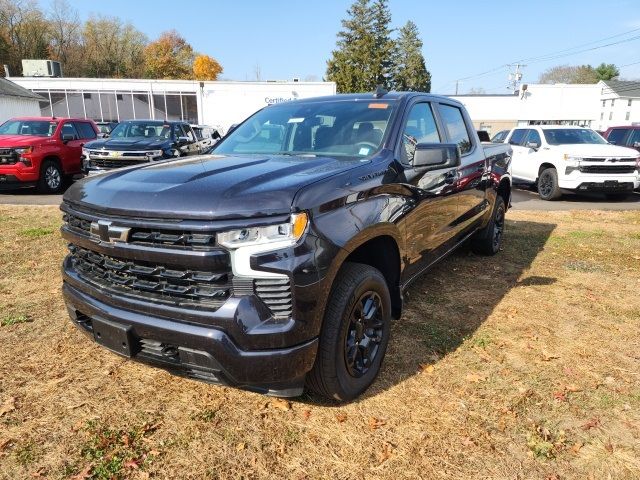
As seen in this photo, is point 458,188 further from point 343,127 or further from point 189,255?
point 189,255

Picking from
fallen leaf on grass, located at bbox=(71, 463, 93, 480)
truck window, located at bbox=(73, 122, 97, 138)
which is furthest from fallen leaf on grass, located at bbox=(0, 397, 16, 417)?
truck window, located at bbox=(73, 122, 97, 138)

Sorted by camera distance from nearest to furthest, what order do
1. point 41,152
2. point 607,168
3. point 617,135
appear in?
point 607,168
point 41,152
point 617,135

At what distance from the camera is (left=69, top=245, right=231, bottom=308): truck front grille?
214 cm

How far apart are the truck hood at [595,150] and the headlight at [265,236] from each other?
10.5 metres

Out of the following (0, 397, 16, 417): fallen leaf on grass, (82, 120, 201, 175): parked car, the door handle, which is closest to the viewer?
(0, 397, 16, 417): fallen leaf on grass

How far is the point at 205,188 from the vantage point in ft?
7.36

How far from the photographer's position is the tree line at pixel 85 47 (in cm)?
5285

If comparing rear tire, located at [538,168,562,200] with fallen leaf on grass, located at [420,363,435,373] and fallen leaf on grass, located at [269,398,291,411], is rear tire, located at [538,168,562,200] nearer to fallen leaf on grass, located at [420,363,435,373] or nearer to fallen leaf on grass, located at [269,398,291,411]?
fallen leaf on grass, located at [420,363,435,373]

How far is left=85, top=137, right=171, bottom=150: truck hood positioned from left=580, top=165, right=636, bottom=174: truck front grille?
382 inches

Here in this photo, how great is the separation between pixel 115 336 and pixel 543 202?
435 inches

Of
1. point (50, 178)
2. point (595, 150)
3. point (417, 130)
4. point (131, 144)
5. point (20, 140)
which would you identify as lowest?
point (50, 178)

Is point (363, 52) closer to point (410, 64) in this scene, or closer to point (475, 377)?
point (410, 64)

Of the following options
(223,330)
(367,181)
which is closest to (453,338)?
(367,181)

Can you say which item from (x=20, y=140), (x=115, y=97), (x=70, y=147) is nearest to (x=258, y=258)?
(x=20, y=140)
